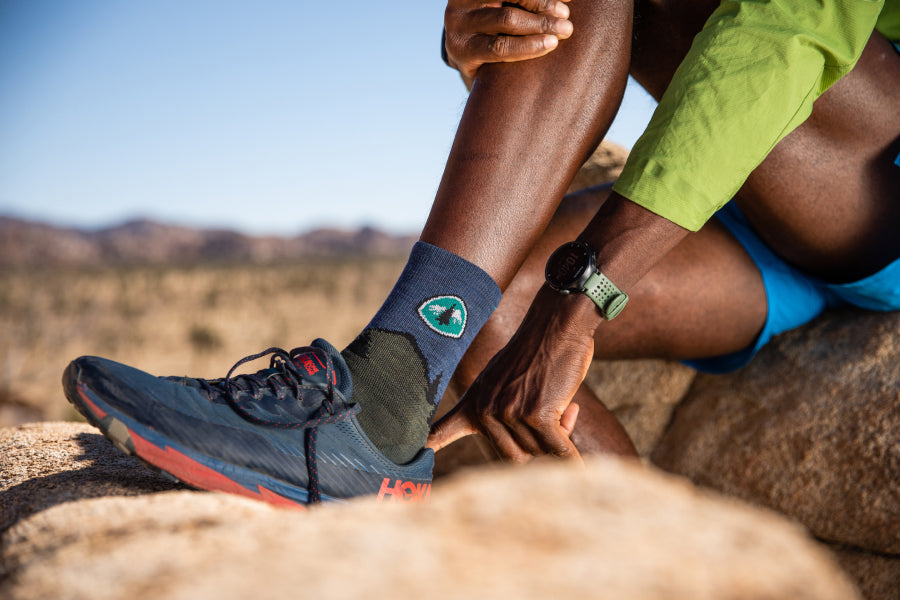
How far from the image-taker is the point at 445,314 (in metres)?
1.12

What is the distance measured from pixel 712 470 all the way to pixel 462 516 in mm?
1424

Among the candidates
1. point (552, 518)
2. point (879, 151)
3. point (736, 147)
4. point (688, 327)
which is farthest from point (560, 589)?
point (879, 151)


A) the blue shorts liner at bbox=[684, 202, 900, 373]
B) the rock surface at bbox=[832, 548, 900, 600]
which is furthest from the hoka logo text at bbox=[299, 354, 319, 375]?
the rock surface at bbox=[832, 548, 900, 600]

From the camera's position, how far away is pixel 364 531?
0.54 metres

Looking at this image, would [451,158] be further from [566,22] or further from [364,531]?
[364,531]

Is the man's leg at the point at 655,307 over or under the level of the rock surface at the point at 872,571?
over

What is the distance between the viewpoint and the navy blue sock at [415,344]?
108 cm

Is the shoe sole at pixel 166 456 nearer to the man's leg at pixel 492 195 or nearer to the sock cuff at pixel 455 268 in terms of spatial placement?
the man's leg at pixel 492 195

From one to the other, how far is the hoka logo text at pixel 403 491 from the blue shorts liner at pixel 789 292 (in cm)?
101

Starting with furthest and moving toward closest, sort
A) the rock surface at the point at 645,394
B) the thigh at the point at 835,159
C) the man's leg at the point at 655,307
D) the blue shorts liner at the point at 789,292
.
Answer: the rock surface at the point at 645,394, the blue shorts liner at the point at 789,292, the man's leg at the point at 655,307, the thigh at the point at 835,159

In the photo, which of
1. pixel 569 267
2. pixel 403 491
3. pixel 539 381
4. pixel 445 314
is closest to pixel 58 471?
pixel 403 491

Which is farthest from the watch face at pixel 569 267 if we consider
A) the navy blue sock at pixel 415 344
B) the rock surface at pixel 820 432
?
the rock surface at pixel 820 432

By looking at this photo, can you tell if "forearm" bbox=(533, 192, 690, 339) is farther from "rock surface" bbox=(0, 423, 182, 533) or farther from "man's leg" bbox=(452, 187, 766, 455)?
"rock surface" bbox=(0, 423, 182, 533)

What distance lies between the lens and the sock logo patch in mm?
1109
